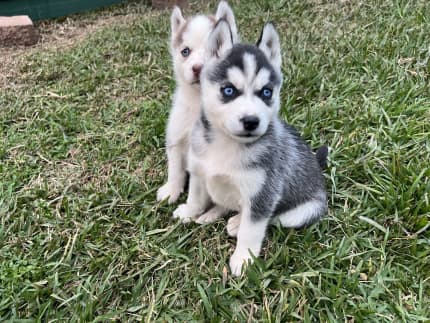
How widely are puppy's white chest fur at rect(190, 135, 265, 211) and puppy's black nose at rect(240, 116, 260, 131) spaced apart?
13.6 inches

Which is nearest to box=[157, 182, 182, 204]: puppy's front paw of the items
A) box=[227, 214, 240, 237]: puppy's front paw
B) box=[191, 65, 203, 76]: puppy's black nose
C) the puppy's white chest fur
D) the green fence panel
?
box=[227, 214, 240, 237]: puppy's front paw

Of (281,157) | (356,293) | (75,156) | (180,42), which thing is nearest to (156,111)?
(75,156)

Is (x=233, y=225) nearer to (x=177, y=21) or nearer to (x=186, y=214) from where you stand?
(x=186, y=214)

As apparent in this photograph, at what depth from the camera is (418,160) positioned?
Result: 3.69m

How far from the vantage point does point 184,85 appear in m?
3.73

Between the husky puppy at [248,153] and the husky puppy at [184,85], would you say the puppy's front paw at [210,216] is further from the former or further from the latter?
the husky puppy at [184,85]

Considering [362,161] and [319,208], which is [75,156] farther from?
[362,161]

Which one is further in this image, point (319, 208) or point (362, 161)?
point (362, 161)

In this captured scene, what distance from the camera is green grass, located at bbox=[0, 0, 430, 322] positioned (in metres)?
2.95

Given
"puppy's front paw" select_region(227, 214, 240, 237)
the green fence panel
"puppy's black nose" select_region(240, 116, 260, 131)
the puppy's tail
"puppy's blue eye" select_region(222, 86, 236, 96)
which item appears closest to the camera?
"puppy's black nose" select_region(240, 116, 260, 131)

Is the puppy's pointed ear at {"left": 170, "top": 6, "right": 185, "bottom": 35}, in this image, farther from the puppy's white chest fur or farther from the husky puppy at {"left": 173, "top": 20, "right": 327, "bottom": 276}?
the puppy's white chest fur

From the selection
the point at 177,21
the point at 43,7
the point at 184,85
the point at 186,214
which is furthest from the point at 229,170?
the point at 43,7

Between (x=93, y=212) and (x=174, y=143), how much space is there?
929 millimetres

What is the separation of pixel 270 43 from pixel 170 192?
1.62 m
